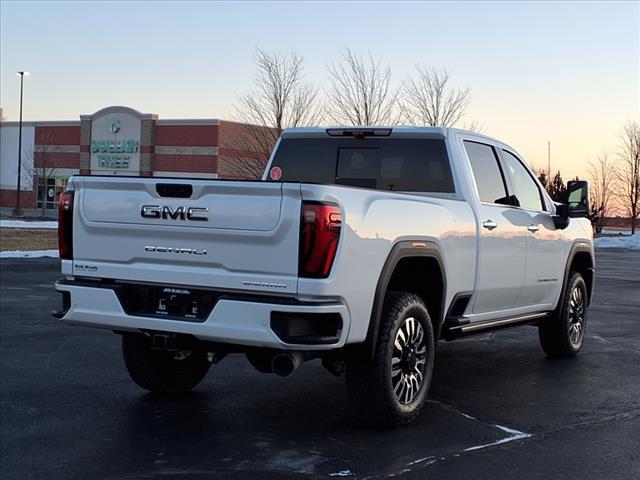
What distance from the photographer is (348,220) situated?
Result: 17.0 ft

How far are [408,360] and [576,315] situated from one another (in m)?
3.60

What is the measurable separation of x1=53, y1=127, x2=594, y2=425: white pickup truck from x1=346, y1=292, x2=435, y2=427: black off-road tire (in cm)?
1

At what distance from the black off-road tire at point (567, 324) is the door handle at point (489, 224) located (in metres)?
1.99

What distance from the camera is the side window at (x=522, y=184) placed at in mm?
7926

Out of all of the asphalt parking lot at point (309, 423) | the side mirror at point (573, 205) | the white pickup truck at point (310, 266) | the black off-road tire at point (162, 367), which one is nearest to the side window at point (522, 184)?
the side mirror at point (573, 205)

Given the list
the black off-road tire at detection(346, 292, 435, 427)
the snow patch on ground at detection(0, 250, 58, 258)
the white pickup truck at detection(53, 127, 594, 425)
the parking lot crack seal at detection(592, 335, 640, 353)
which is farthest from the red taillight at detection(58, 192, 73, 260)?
the snow patch on ground at detection(0, 250, 58, 258)

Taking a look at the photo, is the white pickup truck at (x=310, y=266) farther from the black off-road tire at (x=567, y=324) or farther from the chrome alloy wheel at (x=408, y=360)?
the black off-road tire at (x=567, y=324)

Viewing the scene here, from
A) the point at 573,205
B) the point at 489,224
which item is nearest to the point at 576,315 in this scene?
the point at 573,205

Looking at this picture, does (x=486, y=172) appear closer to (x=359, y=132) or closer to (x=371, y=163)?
(x=371, y=163)

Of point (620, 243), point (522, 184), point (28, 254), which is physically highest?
point (522, 184)

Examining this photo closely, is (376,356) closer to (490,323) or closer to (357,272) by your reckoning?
(357,272)

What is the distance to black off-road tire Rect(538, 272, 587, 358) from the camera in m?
8.70

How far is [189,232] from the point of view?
5418 millimetres

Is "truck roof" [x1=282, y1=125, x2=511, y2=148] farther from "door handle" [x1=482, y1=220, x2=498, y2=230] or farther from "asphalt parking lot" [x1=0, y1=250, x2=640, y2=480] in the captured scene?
"asphalt parking lot" [x1=0, y1=250, x2=640, y2=480]
